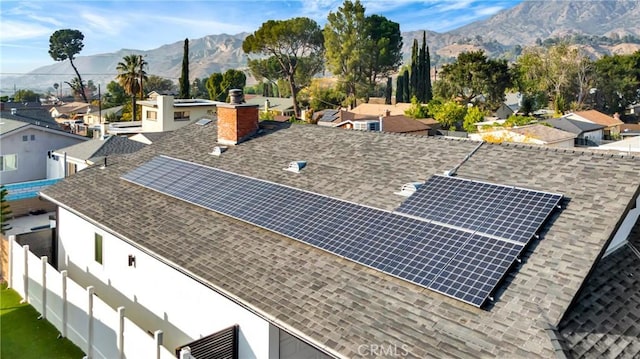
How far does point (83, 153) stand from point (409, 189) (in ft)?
93.5

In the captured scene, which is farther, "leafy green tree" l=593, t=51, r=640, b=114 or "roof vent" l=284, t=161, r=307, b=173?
"leafy green tree" l=593, t=51, r=640, b=114

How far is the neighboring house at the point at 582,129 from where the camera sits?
173ft

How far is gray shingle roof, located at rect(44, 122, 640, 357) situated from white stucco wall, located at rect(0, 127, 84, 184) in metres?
20.9

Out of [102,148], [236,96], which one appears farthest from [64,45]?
[236,96]

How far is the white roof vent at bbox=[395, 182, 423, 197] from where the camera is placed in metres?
13.0

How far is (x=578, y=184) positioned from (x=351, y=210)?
5521 millimetres

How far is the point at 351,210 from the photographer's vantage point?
12914 mm

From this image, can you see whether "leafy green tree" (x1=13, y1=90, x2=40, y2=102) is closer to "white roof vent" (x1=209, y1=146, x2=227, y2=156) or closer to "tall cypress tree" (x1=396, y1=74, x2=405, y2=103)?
"tall cypress tree" (x1=396, y1=74, x2=405, y2=103)

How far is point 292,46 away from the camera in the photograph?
3497 inches

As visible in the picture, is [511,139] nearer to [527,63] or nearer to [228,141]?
[228,141]

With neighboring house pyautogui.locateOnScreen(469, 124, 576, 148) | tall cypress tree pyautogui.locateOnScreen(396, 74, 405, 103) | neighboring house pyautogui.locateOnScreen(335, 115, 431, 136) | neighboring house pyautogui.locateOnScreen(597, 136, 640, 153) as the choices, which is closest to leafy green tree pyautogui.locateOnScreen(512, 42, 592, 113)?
tall cypress tree pyautogui.locateOnScreen(396, 74, 405, 103)

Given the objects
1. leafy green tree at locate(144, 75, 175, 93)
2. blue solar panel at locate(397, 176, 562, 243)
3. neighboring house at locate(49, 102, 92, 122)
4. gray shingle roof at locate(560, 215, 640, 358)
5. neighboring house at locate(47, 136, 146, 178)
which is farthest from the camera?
leafy green tree at locate(144, 75, 175, 93)

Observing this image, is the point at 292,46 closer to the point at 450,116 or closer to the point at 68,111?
the point at 450,116

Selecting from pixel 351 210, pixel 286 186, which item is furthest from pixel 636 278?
pixel 286 186
